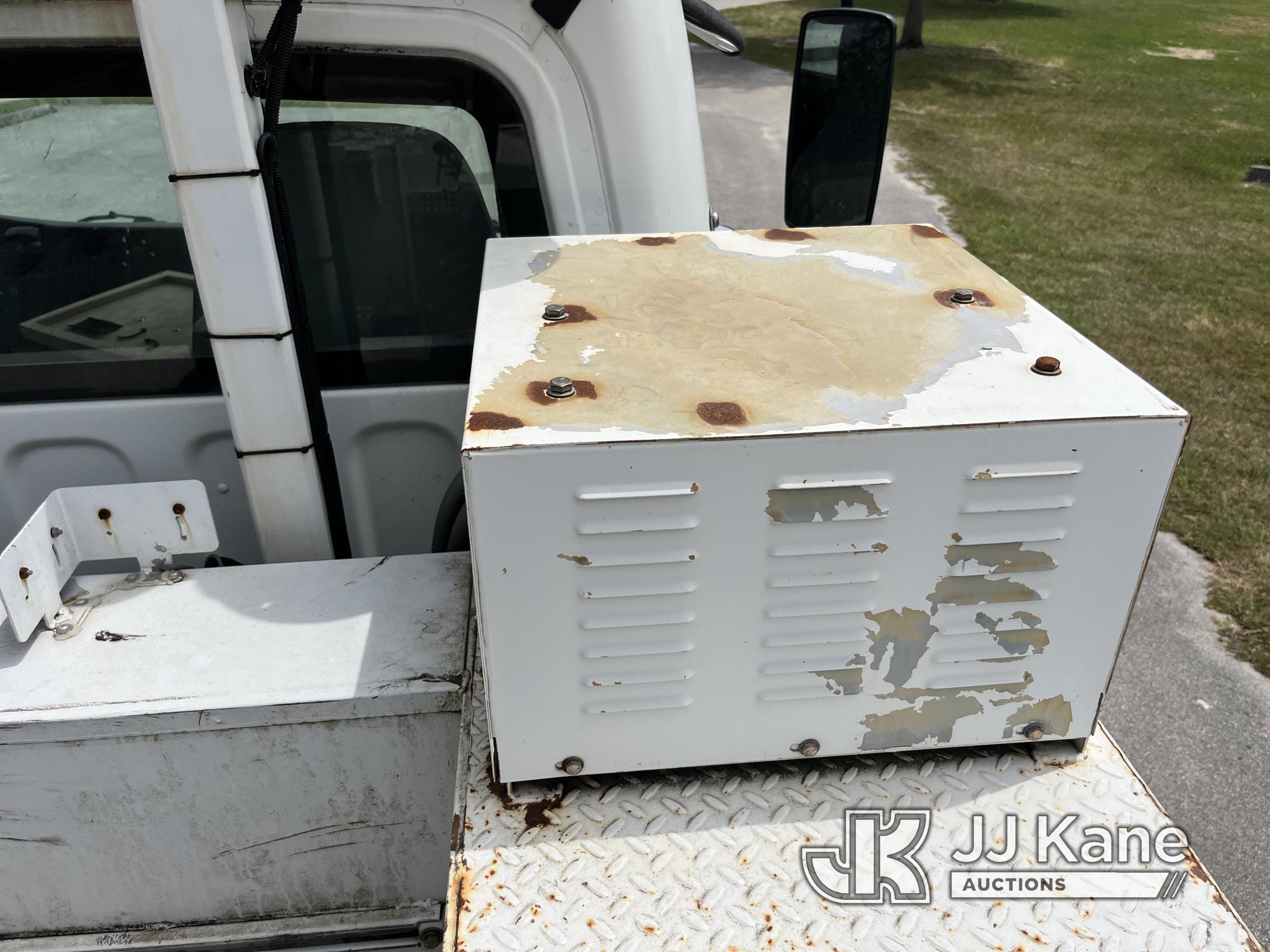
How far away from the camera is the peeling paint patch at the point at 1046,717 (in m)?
1.32

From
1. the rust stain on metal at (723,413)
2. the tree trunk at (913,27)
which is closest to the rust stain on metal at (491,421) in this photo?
the rust stain on metal at (723,413)

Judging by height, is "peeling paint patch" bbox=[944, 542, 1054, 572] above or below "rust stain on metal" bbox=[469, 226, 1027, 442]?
below

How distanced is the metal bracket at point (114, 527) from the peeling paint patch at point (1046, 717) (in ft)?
4.24

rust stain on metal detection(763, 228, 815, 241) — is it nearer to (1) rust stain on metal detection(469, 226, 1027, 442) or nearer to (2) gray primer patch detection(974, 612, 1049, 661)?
(1) rust stain on metal detection(469, 226, 1027, 442)

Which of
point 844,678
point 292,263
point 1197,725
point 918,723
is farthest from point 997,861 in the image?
point 1197,725

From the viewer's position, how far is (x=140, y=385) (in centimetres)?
176

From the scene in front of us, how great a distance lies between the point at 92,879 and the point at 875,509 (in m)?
1.30

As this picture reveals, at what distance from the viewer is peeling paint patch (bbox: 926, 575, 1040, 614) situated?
1.22 meters

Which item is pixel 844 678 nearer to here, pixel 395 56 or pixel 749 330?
pixel 749 330

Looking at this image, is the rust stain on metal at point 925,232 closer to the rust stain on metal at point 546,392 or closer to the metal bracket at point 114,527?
the rust stain on metal at point 546,392

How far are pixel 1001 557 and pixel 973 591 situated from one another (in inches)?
2.2

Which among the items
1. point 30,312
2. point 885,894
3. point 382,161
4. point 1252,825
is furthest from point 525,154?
point 1252,825

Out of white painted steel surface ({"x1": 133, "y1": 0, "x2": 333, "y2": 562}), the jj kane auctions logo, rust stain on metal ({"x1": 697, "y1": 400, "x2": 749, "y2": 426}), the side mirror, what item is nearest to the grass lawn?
the side mirror

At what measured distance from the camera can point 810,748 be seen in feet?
4.33
